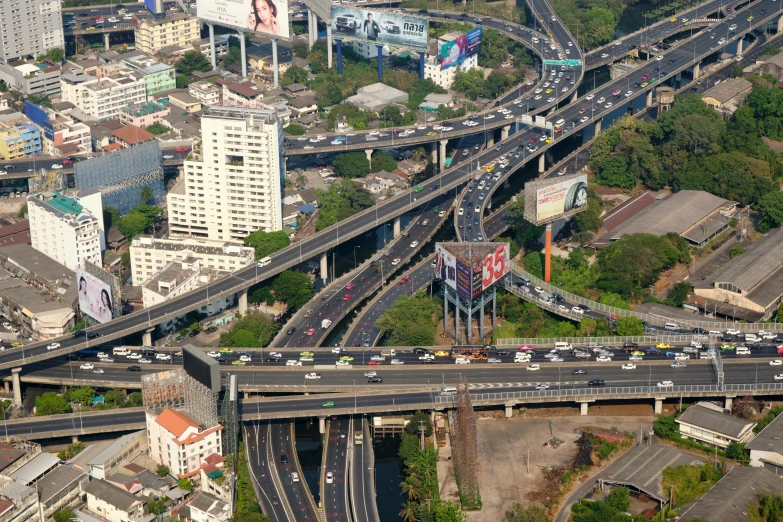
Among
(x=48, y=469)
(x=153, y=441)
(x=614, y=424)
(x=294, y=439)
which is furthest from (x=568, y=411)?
(x=48, y=469)

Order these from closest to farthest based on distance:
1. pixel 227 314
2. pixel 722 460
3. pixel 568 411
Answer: pixel 722 460 → pixel 568 411 → pixel 227 314

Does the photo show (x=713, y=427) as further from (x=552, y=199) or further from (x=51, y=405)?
(x=51, y=405)

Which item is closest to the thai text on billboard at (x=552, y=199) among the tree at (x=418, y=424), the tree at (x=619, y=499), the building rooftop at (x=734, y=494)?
the tree at (x=418, y=424)

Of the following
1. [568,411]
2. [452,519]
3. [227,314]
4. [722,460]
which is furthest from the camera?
[227,314]

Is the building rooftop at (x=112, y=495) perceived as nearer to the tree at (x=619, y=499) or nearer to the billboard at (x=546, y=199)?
the tree at (x=619, y=499)

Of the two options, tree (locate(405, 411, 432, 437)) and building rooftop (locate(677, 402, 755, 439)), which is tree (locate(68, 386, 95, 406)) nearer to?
tree (locate(405, 411, 432, 437))

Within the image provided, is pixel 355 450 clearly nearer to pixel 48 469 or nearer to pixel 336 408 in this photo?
pixel 336 408

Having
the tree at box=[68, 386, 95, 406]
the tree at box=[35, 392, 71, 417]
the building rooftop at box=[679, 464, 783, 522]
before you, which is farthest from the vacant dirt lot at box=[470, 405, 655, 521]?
the tree at box=[35, 392, 71, 417]
